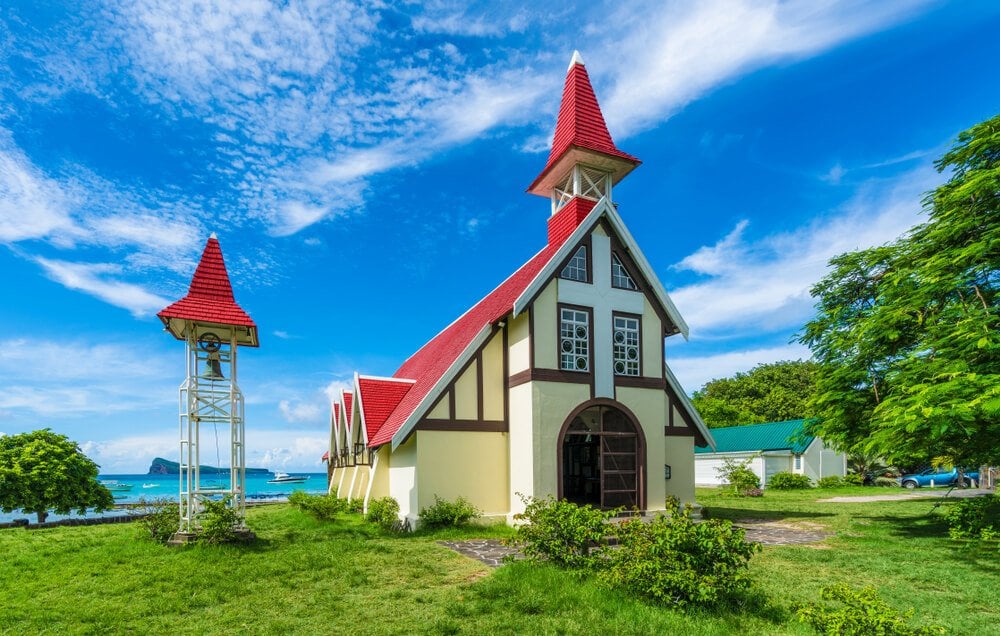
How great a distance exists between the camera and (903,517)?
18.0 meters

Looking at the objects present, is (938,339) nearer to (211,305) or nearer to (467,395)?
(467,395)

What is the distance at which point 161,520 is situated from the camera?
514 inches

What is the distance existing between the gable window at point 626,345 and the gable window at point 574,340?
109 centimetres

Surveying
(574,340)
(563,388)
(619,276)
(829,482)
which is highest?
(619,276)

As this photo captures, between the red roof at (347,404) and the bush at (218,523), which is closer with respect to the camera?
the bush at (218,523)

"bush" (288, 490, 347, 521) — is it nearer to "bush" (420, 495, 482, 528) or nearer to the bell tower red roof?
"bush" (420, 495, 482, 528)

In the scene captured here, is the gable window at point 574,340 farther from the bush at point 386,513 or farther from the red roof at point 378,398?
the red roof at point 378,398

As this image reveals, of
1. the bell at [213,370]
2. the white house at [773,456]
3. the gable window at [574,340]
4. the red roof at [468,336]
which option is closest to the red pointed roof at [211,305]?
the bell at [213,370]

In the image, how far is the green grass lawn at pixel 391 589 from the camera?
730 centimetres

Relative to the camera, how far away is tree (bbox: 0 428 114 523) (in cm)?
1952

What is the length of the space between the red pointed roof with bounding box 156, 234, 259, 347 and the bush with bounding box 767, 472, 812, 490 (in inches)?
1245

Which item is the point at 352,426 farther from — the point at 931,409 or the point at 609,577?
the point at 931,409

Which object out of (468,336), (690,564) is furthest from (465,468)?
(690,564)

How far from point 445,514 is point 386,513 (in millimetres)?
1783
